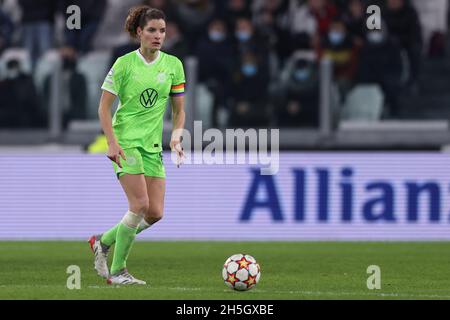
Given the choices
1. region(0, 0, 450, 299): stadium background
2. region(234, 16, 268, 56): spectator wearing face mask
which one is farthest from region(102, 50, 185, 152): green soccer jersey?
region(234, 16, 268, 56): spectator wearing face mask

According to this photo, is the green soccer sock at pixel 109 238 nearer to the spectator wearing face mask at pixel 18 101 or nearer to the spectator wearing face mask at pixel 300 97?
the spectator wearing face mask at pixel 300 97

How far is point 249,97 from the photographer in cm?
1644

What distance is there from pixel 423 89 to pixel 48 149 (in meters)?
5.18

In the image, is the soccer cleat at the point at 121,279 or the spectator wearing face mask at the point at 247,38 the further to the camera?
the spectator wearing face mask at the point at 247,38

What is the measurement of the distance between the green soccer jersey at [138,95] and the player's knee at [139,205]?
404 millimetres

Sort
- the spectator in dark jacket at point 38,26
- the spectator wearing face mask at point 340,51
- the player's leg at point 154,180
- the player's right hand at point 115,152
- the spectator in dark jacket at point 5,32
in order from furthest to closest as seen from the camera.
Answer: the spectator in dark jacket at point 5,32, the spectator in dark jacket at point 38,26, the spectator wearing face mask at point 340,51, the player's leg at point 154,180, the player's right hand at point 115,152

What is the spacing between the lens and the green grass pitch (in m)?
8.95

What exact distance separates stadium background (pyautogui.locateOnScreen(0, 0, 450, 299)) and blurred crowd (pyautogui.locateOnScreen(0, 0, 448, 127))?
20 mm

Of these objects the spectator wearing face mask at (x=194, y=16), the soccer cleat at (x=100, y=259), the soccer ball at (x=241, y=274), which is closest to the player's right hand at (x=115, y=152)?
the soccer cleat at (x=100, y=259)

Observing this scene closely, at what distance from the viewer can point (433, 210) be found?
15523 mm

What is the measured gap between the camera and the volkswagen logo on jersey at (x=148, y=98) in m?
9.53

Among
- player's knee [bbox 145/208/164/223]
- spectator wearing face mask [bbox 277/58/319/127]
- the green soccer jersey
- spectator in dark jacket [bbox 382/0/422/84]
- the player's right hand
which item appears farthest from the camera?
spectator in dark jacket [bbox 382/0/422/84]

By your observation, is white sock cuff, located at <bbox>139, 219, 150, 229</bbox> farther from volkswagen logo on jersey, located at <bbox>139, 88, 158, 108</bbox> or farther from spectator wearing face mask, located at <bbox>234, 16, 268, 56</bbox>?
spectator wearing face mask, located at <bbox>234, 16, 268, 56</bbox>

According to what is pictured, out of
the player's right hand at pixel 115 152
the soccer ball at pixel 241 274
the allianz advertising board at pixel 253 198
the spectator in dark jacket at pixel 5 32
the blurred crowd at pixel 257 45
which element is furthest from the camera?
the spectator in dark jacket at pixel 5 32
